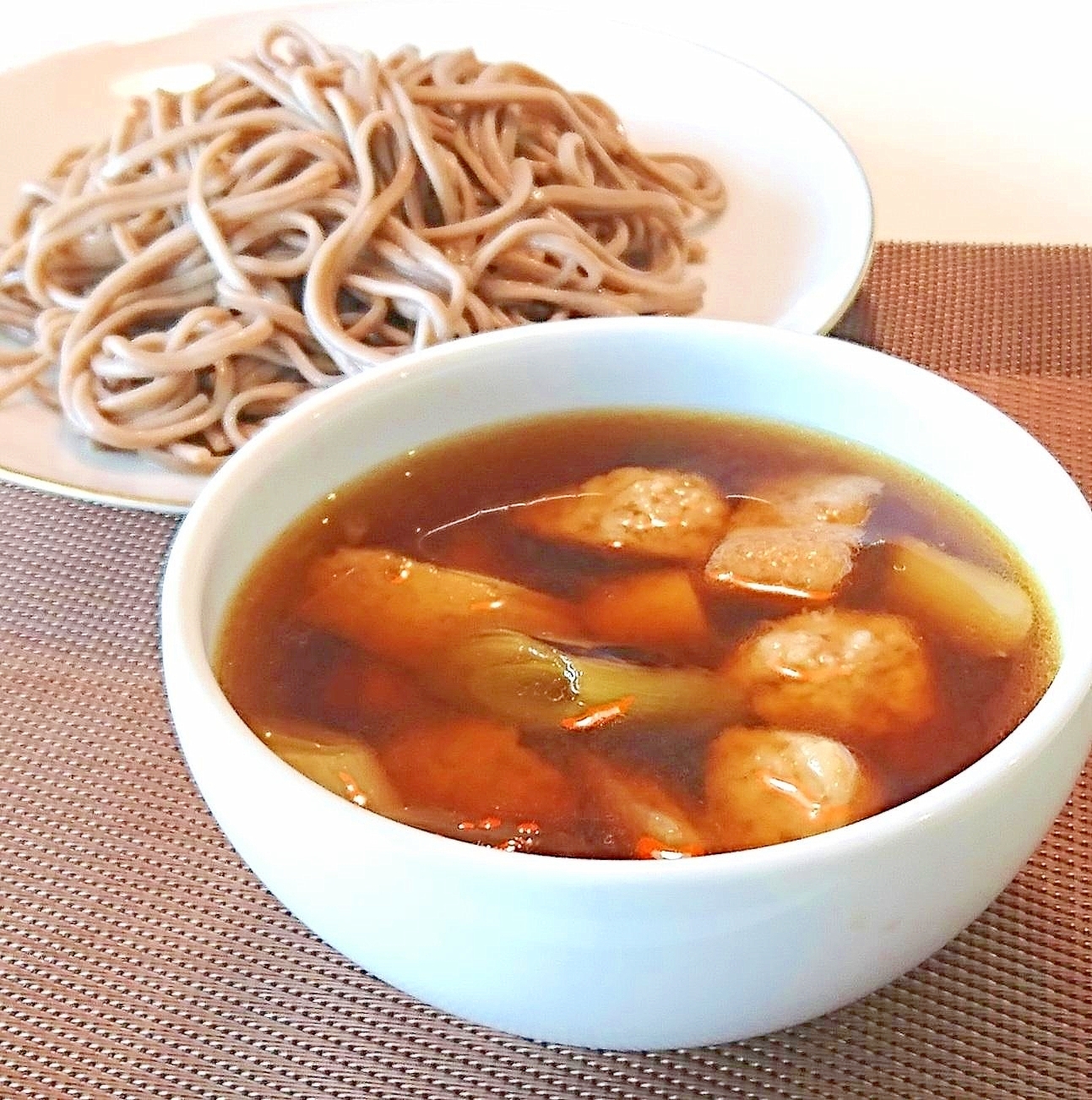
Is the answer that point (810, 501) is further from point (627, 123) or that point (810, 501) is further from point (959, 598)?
point (627, 123)

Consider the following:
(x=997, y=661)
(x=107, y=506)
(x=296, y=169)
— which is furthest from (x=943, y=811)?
(x=296, y=169)

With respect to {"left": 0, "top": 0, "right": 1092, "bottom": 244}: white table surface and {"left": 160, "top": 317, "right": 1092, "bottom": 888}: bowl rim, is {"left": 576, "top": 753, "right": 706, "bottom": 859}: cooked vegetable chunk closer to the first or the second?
{"left": 160, "top": 317, "right": 1092, "bottom": 888}: bowl rim

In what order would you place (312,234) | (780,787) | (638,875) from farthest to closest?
(312,234) → (780,787) → (638,875)

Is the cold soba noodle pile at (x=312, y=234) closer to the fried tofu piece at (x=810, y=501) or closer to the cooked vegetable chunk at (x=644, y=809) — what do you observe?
the fried tofu piece at (x=810, y=501)

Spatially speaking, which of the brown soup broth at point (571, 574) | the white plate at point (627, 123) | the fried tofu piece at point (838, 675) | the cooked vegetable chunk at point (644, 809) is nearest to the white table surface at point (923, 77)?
the white plate at point (627, 123)

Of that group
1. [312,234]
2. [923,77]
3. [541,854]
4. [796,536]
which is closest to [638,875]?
[541,854]

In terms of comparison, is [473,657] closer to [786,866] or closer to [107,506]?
[786,866]

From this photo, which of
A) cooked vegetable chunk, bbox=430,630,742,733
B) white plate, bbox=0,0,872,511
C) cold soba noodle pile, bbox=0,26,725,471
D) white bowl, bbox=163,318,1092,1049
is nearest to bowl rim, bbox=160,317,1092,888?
white bowl, bbox=163,318,1092,1049

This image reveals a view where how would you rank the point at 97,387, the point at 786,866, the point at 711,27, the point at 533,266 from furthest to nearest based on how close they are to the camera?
the point at 711,27 → the point at 533,266 → the point at 97,387 → the point at 786,866
